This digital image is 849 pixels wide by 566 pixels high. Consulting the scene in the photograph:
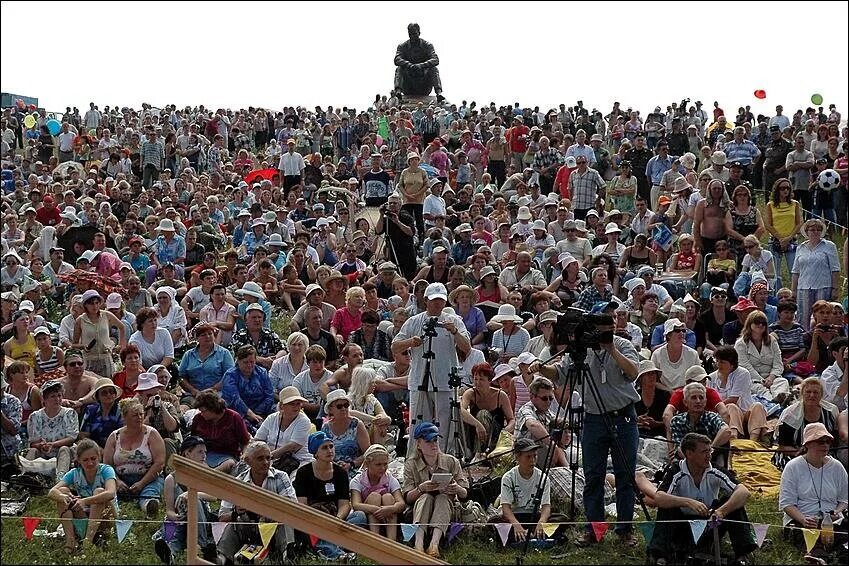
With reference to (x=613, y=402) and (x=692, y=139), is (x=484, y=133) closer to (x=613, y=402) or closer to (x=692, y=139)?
(x=692, y=139)

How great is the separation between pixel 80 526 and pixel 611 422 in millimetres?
3766

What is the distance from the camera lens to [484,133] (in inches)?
993

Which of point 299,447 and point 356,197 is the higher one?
point 356,197

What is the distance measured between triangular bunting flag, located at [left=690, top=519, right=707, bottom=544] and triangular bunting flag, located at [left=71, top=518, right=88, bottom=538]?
4.16 m

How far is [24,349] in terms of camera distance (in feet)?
41.4

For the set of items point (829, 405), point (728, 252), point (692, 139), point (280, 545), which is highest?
point (692, 139)

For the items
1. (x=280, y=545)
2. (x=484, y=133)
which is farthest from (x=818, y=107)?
(x=280, y=545)

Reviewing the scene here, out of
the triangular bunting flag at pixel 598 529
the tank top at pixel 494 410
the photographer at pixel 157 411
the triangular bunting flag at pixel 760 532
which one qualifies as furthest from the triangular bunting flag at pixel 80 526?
the triangular bunting flag at pixel 760 532

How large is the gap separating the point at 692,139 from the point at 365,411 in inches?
A: 566

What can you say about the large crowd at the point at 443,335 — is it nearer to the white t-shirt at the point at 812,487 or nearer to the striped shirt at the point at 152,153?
the white t-shirt at the point at 812,487

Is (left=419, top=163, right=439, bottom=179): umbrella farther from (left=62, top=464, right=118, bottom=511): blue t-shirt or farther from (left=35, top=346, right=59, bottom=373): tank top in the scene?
(left=62, top=464, right=118, bottom=511): blue t-shirt

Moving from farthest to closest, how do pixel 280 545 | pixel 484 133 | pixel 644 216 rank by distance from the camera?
pixel 484 133
pixel 644 216
pixel 280 545

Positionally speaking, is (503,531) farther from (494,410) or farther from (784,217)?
(784,217)

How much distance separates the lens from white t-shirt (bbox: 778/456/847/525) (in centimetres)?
839
